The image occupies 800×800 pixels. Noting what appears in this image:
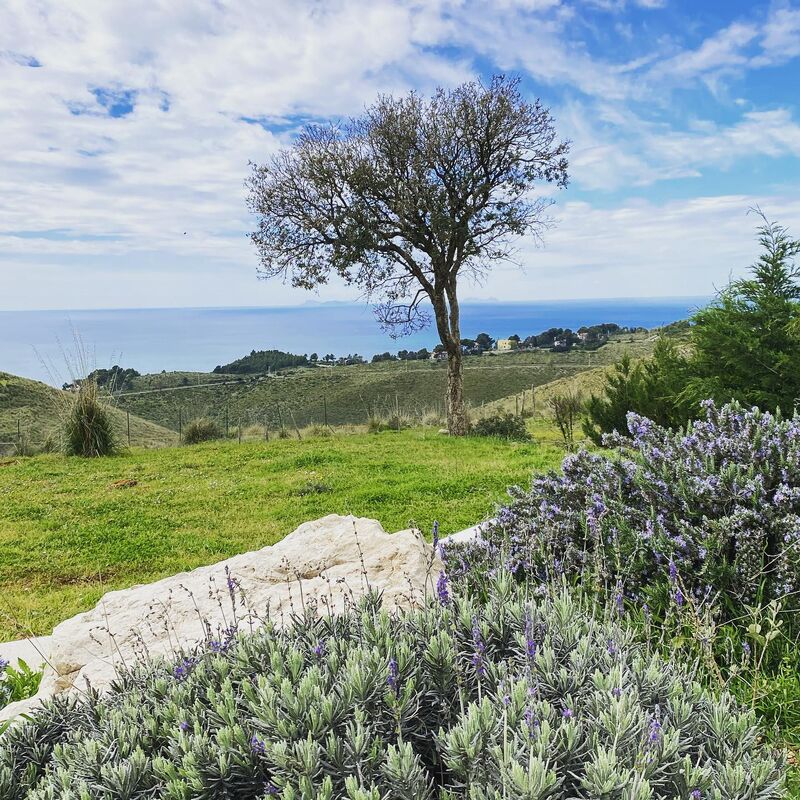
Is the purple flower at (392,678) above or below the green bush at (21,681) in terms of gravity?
above

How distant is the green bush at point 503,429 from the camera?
15094 mm

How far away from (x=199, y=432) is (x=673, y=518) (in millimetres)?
15310

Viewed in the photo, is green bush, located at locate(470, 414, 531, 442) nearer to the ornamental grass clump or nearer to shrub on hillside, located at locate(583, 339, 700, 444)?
shrub on hillside, located at locate(583, 339, 700, 444)

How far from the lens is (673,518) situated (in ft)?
10.5

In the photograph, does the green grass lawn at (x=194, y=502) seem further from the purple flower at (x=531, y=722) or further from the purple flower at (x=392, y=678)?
the purple flower at (x=531, y=722)

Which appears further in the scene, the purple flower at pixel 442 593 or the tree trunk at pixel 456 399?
the tree trunk at pixel 456 399

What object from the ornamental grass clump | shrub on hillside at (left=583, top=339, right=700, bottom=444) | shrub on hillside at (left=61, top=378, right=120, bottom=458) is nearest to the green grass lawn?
shrub on hillside at (left=61, top=378, right=120, bottom=458)

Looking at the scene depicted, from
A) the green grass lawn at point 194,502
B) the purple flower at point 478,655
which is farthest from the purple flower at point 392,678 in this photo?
the green grass lawn at point 194,502

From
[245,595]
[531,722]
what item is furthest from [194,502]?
[531,722]

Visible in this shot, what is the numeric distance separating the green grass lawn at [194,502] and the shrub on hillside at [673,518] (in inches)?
36.8

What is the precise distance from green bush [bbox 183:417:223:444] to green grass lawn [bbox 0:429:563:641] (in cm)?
295

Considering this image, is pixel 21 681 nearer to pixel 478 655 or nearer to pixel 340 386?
pixel 478 655

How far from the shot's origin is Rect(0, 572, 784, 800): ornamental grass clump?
1.39 m

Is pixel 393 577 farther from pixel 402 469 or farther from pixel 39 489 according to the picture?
pixel 39 489
